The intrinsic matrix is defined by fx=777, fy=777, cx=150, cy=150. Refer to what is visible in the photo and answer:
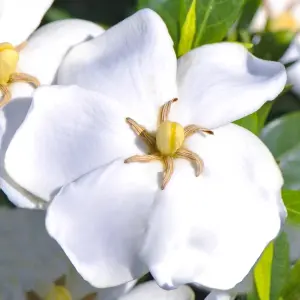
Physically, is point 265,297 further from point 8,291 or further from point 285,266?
point 8,291

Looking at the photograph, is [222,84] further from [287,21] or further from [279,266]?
[287,21]

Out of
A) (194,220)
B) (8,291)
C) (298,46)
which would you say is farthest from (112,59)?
(298,46)

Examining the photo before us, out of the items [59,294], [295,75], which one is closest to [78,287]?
[59,294]

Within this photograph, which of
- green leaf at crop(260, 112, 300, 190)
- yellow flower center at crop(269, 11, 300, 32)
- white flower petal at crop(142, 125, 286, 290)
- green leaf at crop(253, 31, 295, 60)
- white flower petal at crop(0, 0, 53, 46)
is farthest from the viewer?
yellow flower center at crop(269, 11, 300, 32)

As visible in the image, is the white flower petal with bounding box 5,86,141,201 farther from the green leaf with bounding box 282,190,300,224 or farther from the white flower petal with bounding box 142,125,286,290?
the green leaf with bounding box 282,190,300,224

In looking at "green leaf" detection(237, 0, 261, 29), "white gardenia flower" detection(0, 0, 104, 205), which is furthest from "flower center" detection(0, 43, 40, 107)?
"green leaf" detection(237, 0, 261, 29)

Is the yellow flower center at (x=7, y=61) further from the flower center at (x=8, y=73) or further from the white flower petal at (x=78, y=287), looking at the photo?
the white flower petal at (x=78, y=287)
